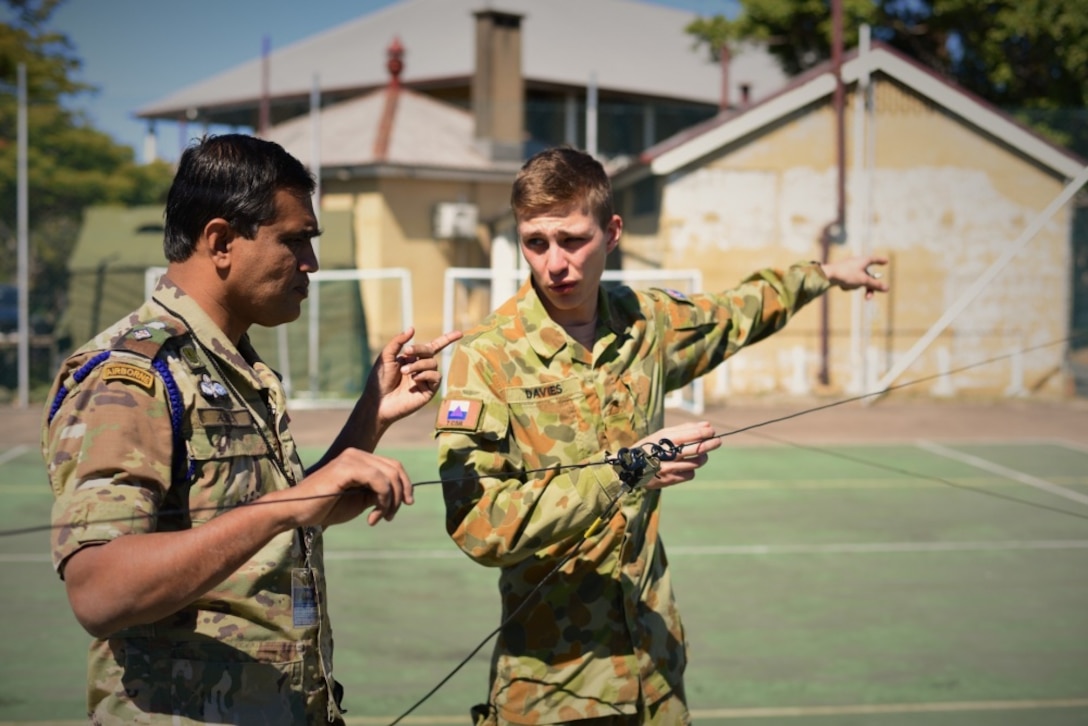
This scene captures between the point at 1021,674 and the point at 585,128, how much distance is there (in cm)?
2802

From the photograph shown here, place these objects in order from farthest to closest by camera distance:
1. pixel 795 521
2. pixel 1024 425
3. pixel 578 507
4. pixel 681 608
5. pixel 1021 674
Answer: pixel 1024 425
pixel 795 521
pixel 681 608
pixel 1021 674
pixel 578 507

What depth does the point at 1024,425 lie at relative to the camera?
17.9m

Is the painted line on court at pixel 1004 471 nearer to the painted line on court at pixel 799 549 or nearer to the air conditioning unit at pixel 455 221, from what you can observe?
the painted line on court at pixel 799 549

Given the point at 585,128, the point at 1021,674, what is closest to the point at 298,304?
the point at 1021,674

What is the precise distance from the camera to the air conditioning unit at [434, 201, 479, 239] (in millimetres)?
24969

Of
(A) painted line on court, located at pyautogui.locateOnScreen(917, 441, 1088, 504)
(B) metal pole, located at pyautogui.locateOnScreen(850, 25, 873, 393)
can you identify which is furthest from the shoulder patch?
(B) metal pole, located at pyautogui.locateOnScreen(850, 25, 873, 393)

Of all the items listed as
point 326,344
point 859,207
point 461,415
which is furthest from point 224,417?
point 859,207

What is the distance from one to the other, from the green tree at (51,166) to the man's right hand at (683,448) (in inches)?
715

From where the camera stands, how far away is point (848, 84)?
21.1 meters

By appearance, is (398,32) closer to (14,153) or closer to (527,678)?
(14,153)

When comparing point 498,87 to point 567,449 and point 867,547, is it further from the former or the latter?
point 567,449

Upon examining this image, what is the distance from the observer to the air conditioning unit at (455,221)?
81.9 feet

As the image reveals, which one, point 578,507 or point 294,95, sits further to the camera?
point 294,95

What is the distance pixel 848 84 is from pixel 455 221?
8.13 metres
